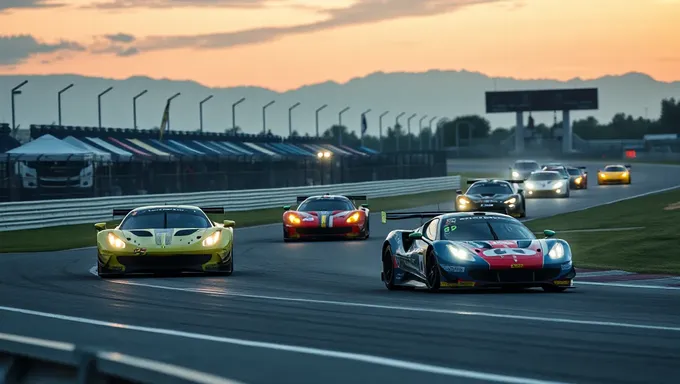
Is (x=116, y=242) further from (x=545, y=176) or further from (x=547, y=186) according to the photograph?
(x=545, y=176)

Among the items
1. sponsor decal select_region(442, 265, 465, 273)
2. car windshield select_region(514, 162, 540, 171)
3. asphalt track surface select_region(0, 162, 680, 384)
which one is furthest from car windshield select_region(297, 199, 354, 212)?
car windshield select_region(514, 162, 540, 171)

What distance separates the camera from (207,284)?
1855 centimetres

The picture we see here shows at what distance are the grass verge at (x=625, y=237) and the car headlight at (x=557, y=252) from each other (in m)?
4.06

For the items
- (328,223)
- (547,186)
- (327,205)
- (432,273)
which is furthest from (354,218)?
(547,186)

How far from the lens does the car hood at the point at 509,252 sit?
1576 cm

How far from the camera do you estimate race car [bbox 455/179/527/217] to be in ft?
129

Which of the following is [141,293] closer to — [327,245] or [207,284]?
[207,284]

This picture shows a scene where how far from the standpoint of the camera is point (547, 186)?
55.9m

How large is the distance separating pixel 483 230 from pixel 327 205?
14.1 meters

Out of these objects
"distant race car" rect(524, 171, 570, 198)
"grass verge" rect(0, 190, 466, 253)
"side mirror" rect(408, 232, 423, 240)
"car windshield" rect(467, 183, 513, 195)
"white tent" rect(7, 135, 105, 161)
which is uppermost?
"white tent" rect(7, 135, 105, 161)

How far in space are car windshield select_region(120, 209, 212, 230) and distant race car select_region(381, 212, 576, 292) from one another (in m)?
4.59

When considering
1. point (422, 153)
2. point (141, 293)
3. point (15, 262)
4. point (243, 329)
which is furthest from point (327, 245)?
point (422, 153)

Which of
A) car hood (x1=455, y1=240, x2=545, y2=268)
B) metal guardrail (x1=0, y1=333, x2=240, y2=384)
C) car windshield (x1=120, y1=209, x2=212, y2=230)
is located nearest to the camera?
metal guardrail (x1=0, y1=333, x2=240, y2=384)

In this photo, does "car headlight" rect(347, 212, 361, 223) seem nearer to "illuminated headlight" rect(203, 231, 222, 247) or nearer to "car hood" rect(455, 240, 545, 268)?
"illuminated headlight" rect(203, 231, 222, 247)
